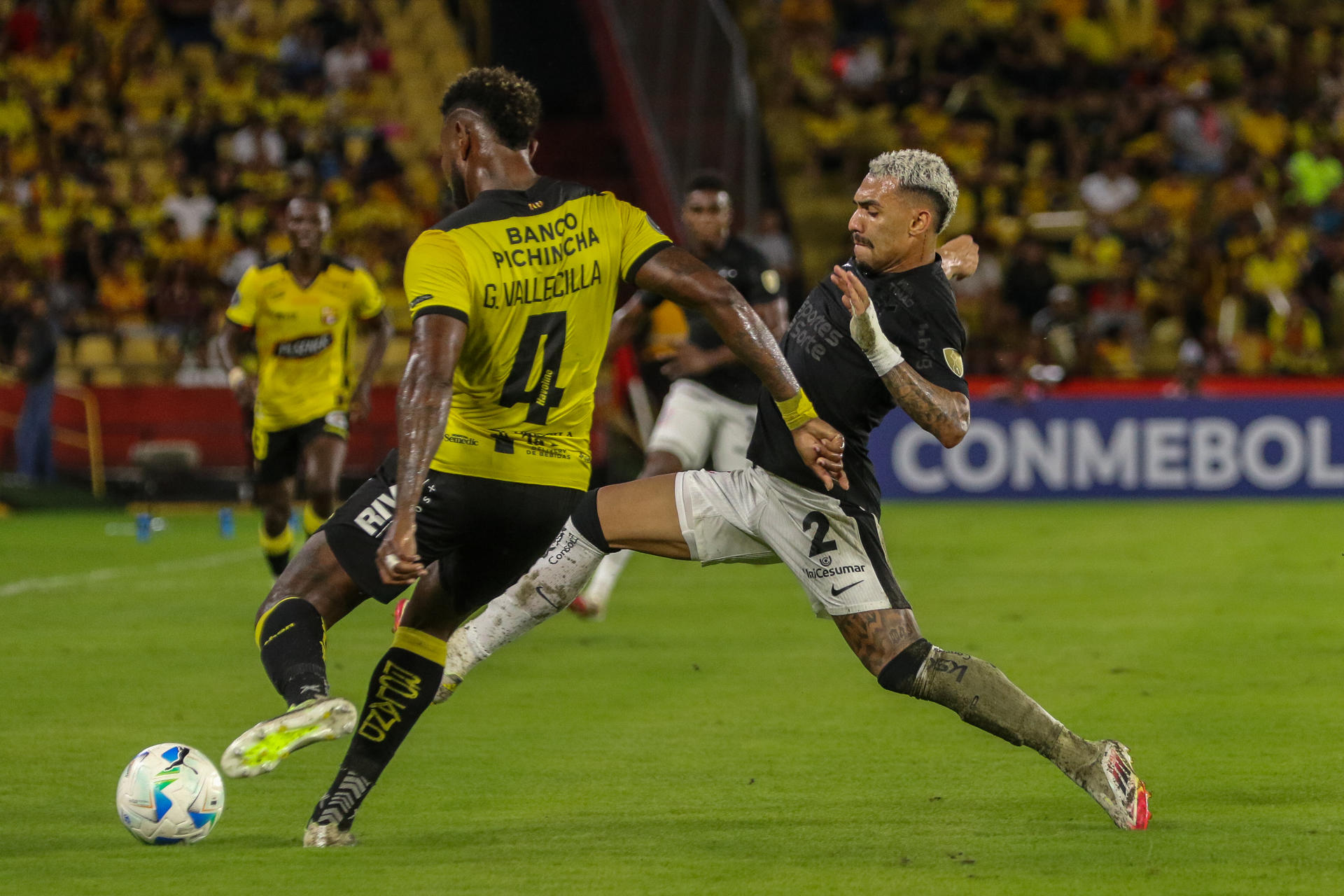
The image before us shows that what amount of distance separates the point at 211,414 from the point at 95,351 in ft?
7.80

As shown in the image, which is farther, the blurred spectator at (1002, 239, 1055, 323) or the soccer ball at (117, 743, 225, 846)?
the blurred spectator at (1002, 239, 1055, 323)

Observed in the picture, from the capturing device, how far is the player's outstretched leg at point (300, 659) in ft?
15.9

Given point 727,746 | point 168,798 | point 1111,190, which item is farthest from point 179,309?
point 168,798

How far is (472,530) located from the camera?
5.31 meters

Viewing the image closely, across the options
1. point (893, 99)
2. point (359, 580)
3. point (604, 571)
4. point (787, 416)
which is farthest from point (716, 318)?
point (893, 99)

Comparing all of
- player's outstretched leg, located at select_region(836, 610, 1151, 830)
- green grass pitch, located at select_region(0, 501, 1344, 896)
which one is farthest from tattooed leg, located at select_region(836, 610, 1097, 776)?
green grass pitch, located at select_region(0, 501, 1344, 896)

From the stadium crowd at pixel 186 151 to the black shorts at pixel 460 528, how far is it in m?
15.5

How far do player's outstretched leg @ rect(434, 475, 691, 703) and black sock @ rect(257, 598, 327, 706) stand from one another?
66cm

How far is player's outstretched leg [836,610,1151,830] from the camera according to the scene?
5.52 meters

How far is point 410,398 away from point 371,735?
114 cm

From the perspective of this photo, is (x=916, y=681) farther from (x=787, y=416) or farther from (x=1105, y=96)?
(x=1105, y=96)

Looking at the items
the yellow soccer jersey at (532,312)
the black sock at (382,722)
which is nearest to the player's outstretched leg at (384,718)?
the black sock at (382,722)

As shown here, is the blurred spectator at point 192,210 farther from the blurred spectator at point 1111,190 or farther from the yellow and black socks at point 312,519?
the yellow and black socks at point 312,519

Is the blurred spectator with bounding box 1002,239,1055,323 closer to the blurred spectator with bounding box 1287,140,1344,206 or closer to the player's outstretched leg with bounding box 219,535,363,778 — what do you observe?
the blurred spectator with bounding box 1287,140,1344,206
